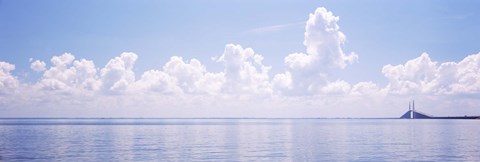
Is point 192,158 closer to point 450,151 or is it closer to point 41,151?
point 41,151

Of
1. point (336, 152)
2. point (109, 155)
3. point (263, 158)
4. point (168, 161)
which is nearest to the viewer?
point (168, 161)

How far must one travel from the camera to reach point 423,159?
59.9 meters

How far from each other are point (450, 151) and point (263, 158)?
29.6m

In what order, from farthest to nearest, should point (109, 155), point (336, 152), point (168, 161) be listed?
1. point (336, 152)
2. point (109, 155)
3. point (168, 161)

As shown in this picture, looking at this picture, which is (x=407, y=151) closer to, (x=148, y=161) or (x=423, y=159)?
(x=423, y=159)

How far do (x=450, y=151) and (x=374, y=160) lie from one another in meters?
19.5

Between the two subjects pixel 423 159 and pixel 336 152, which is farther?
pixel 336 152

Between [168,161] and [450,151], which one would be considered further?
[450,151]

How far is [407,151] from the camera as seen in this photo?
71.4m

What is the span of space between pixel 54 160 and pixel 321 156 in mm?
33534

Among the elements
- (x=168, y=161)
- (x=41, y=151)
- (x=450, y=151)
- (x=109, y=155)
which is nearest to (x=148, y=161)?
(x=168, y=161)

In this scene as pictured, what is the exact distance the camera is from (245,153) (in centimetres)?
6938

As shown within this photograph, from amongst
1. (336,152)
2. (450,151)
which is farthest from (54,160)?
(450,151)

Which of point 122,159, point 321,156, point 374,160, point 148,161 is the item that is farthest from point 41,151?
point 374,160
